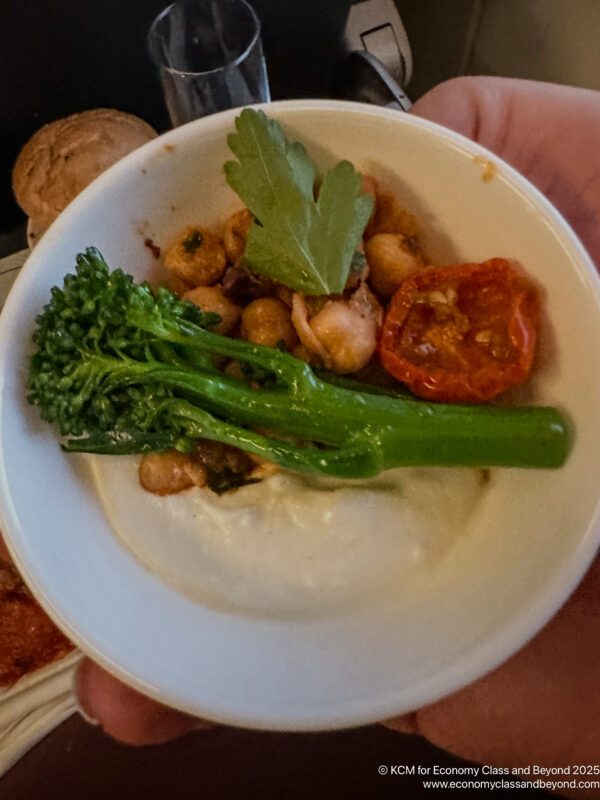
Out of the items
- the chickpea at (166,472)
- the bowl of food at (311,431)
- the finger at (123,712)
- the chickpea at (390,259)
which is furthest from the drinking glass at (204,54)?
the finger at (123,712)

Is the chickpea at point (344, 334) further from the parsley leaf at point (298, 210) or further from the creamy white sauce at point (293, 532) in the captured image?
the creamy white sauce at point (293, 532)

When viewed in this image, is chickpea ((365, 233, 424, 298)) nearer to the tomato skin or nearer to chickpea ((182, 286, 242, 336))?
the tomato skin

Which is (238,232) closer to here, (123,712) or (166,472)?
(166,472)

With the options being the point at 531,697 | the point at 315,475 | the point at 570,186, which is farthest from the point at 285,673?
the point at 570,186

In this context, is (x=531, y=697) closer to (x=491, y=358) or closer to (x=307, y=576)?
(x=307, y=576)

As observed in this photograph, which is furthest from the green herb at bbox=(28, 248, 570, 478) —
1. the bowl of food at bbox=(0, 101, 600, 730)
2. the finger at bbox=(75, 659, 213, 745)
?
the finger at bbox=(75, 659, 213, 745)

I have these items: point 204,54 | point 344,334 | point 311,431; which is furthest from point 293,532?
point 204,54
